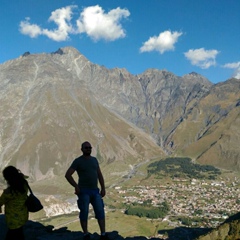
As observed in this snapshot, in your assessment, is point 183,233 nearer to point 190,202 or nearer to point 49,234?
point 190,202

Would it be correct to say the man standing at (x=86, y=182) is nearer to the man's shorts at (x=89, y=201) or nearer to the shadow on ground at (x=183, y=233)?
the man's shorts at (x=89, y=201)

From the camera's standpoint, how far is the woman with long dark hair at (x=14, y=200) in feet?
39.4

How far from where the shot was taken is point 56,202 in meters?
153

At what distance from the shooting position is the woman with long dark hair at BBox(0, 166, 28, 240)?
12000mm

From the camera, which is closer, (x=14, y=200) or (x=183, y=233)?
(x=14, y=200)

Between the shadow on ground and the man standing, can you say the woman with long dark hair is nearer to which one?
the man standing

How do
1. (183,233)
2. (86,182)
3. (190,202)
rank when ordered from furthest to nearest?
(190,202)
(183,233)
(86,182)

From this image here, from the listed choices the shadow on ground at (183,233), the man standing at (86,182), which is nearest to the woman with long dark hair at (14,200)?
the man standing at (86,182)

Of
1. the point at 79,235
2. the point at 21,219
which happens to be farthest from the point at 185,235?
the point at 21,219

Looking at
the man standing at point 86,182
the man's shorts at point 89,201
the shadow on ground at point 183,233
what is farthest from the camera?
the shadow on ground at point 183,233

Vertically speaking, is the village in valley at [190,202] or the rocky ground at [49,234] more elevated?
the rocky ground at [49,234]

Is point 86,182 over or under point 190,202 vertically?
over

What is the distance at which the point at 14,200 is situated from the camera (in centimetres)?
1209

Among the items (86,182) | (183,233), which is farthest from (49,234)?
(183,233)
